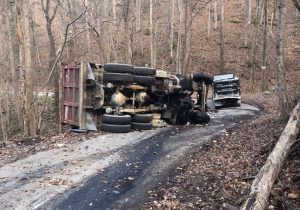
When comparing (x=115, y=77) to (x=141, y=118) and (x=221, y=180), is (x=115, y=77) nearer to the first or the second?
(x=141, y=118)

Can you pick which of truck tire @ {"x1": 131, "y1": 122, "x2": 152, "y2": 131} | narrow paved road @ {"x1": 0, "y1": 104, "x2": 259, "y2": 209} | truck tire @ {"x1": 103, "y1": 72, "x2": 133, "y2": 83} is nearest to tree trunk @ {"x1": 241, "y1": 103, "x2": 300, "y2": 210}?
narrow paved road @ {"x1": 0, "y1": 104, "x2": 259, "y2": 209}

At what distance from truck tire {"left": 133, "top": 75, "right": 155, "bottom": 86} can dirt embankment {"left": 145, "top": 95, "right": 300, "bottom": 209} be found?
328 centimetres

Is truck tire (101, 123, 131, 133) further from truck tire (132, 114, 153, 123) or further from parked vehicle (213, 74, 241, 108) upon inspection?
parked vehicle (213, 74, 241, 108)

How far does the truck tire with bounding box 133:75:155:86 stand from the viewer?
40.6 feet

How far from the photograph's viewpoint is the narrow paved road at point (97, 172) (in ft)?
21.3

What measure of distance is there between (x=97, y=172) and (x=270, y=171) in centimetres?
344

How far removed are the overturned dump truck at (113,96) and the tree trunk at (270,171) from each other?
5302mm

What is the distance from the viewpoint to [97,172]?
7.95 m

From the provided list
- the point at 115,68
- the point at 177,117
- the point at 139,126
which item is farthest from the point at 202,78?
the point at 115,68

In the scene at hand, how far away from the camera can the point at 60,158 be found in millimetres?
8930

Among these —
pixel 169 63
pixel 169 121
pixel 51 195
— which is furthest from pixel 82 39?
pixel 51 195

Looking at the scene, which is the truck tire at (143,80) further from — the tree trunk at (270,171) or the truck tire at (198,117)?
the tree trunk at (270,171)

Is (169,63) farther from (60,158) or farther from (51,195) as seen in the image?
(51,195)

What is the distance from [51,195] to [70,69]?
6029 millimetres
